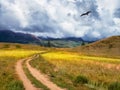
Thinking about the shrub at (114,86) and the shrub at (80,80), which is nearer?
the shrub at (114,86)

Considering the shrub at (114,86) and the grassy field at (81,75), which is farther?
the grassy field at (81,75)

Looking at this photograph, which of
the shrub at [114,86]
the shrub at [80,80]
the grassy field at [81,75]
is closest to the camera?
the shrub at [114,86]

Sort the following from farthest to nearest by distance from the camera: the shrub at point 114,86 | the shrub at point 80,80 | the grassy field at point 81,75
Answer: the shrub at point 80,80 < the grassy field at point 81,75 < the shrub at point 114,86

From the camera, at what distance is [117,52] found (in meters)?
195

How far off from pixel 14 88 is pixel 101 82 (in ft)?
38.1

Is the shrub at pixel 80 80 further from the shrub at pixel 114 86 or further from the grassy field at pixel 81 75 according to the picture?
the shrub at pixel 114 86

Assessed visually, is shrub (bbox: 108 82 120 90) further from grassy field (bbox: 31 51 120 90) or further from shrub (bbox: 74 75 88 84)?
shrub (bbox: 74 75 88 84)

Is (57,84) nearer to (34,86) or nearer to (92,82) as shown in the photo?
(34,86)

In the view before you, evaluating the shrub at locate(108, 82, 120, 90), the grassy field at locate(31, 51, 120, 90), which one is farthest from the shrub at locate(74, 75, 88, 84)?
the shrub at locate(108, 82, 120, 90)

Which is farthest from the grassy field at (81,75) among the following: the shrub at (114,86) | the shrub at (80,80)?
the shrub at (114,86)

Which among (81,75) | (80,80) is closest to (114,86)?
(80,80)

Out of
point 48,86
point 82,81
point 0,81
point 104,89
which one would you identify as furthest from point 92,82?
point 0,81

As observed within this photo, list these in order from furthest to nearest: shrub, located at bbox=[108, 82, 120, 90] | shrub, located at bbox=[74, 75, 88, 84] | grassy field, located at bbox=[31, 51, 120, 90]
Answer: shrub, located at bbox=[74, 75, 88, 84] < grassy field, located at bbox=[31, 51, 120, 90] < shrub, located at bbox=[108, 82, 120, 90]

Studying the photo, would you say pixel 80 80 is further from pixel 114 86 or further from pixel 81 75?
pixel 114 86
